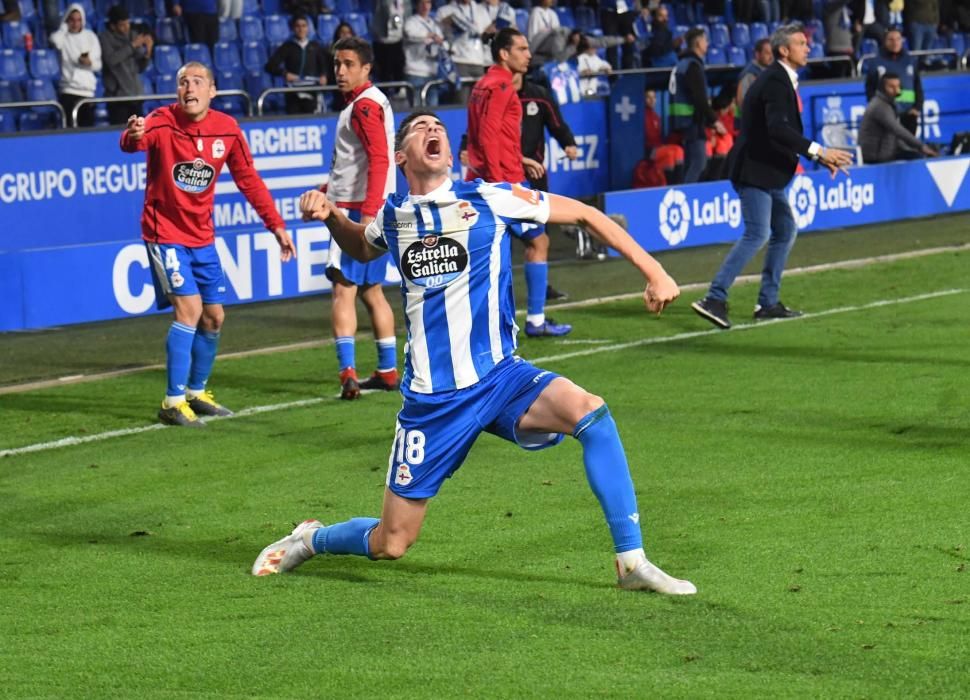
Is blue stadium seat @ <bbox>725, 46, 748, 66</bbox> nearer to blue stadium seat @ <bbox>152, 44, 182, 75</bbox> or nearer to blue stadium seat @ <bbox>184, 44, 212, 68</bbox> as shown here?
blue stadium seat @ <bbox>184, 44, 212, 68</bbox>

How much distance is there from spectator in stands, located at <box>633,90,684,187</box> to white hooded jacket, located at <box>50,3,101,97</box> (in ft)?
22.2

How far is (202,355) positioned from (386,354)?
4.07 feet

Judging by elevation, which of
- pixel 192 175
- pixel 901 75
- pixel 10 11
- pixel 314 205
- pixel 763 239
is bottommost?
pixel 763 239

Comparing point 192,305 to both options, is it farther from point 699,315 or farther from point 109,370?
point 699,315

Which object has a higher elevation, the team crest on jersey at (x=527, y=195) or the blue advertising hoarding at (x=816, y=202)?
the team crest on jersey at (x=527, y=195)

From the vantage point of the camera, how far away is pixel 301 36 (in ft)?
67.8

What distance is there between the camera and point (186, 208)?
9984mm

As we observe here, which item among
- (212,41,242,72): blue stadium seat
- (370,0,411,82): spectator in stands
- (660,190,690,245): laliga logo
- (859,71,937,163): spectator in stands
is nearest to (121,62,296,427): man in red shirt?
(660,190,690,245): laliga logo

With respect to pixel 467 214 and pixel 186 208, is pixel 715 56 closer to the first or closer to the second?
pixel 186 208

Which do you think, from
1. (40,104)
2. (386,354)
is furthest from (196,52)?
(386,354)

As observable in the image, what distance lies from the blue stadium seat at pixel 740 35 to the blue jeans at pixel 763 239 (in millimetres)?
14395

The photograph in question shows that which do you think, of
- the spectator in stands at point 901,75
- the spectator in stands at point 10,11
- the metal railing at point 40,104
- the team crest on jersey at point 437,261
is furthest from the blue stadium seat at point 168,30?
the team crest on jersey at point 437,261

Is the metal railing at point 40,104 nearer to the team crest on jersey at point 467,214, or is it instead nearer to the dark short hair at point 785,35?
the dark short hair at point 785,35

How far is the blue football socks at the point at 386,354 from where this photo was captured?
1096 cm
